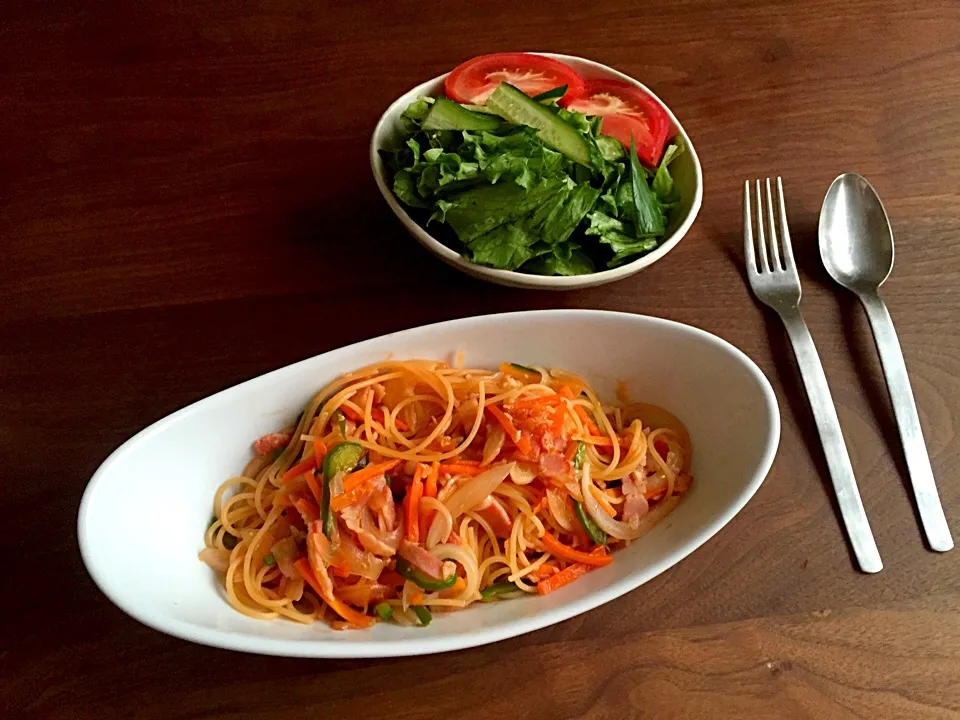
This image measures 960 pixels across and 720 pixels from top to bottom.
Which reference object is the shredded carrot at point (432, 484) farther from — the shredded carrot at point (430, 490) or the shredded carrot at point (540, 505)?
the shredded carrot at point (540, 505)

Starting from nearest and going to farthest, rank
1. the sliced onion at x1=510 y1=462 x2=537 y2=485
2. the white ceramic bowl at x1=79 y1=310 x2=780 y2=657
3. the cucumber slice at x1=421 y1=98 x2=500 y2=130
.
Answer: the white ceramic bowl at x1=79 y1=310 x2=780 y2=657 < the sliced onion at x1=510 y1=462 x2=537 y2=485 < the cucumber slice at x1=421 y1=98 x2=500 y2=130

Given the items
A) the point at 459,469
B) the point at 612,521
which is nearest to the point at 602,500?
the point at 612,521

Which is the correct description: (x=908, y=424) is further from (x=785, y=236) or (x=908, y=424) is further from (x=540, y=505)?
(x=540, y=505)

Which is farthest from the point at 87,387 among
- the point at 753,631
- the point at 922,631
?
the point at 922,631

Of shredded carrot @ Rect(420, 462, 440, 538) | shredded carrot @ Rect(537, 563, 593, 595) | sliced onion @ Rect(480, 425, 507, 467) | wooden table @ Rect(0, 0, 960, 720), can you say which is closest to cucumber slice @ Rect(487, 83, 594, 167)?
wooden table @ Rect(0, 0, 960, 720)

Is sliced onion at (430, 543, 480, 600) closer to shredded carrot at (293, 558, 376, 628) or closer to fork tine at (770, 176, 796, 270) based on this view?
shredded carrot at (293, 558, 376, 628)

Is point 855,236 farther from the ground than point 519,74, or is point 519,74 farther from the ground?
point 519,74
